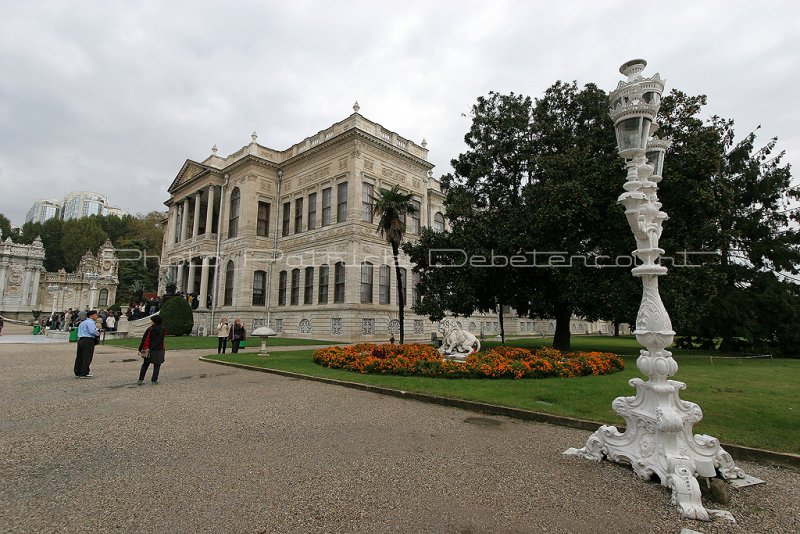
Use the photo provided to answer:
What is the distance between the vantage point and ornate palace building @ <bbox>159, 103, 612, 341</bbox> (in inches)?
1103

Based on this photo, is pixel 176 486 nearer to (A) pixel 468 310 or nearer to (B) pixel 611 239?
(A) pixel 468 310

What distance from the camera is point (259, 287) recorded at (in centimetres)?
3206

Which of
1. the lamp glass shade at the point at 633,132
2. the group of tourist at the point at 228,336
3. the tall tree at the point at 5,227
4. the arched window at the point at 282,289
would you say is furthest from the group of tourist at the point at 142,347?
the tall tree at the point at 5,227

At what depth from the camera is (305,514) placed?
3.57m

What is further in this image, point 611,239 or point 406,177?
point 406,177

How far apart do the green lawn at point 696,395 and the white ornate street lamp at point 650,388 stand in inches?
70.6

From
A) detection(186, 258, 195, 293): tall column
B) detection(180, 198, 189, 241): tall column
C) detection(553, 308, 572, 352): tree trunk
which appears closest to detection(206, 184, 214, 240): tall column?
detection(186, 258, 195, 293): tall column

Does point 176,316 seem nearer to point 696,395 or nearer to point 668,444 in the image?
point 696,395

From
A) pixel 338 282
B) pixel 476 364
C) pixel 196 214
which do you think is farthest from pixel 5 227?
pixel 476 364

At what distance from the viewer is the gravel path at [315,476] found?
3514 mm

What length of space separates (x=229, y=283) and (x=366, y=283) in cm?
1227

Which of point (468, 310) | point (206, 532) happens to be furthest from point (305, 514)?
point (468, 310)

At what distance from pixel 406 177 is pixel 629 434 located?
91.8 feet

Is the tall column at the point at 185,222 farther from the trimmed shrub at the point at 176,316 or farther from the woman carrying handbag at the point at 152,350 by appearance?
the woman carrying handbag at the point at 152,350
